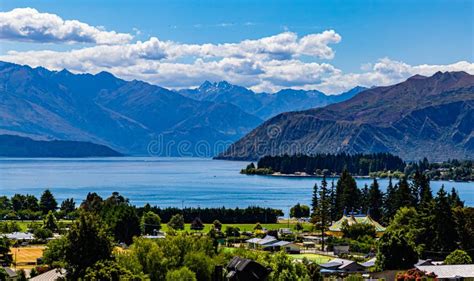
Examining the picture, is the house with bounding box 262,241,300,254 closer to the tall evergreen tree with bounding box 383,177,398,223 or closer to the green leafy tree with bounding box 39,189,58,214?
the tall evergreen tree with bounding box 383,177,398,223

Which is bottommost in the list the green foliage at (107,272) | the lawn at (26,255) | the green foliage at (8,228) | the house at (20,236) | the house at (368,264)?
the lawn at (26,255)

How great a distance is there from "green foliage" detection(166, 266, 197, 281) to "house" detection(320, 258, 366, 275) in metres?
18.3

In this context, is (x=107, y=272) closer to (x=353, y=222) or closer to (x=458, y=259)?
(x=458, y=259)

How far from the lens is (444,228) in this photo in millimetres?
64062

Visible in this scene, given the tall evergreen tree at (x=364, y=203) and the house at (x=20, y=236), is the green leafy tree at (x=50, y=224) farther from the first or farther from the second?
the tall evergreen tree at (x=364, y=203)

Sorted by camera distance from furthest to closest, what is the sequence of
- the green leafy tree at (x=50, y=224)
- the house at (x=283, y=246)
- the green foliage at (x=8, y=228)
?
the green leafy tree at (x=50, y=224) → the green foliage at (x=8, y=228) → the house at (x=283, y=246)

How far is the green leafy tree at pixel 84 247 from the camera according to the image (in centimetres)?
3562

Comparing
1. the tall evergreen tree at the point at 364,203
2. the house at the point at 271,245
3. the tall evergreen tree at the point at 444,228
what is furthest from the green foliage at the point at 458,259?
the tall evergreen tree at the point at 364,203

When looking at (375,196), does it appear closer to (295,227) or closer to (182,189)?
(295,227)

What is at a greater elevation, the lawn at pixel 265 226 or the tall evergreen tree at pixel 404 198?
the tall evergreen tree at pixel 404 198

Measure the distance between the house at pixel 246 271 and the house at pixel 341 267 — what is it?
1463cm

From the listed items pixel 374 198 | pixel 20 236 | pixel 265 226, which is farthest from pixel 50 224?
pixel 374 198

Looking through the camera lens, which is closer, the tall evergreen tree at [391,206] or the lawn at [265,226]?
the tall evergreen tree at [391,206]

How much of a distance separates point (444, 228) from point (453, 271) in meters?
16.8
